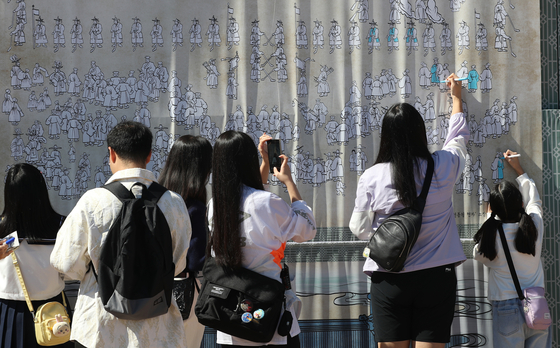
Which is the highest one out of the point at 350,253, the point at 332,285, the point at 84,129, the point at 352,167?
the point at 84,129

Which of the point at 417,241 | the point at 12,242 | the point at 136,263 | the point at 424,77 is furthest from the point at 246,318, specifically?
the point at 424,77

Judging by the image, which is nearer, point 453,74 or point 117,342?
point 117,342

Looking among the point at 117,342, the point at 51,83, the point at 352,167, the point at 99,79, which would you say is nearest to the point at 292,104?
the point at 352,167

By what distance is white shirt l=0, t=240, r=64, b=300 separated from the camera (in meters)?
2.82

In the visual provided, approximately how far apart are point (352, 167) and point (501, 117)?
4.08 feet

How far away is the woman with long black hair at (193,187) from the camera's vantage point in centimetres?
282

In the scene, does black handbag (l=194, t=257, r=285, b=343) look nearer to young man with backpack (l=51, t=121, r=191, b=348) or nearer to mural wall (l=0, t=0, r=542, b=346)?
young man with backpack (l=51, t=121, r=191, b=348)

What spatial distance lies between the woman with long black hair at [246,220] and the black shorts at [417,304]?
567mm

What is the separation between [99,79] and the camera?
153 inches

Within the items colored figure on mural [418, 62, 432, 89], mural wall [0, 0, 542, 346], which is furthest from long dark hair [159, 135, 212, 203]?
colored figure on mural [418, 62, 432, 89]

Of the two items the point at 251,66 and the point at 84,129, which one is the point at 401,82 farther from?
A: the point at 84,129

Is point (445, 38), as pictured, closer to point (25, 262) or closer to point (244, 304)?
point (244, 304)

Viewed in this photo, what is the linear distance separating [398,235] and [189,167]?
1.25 m

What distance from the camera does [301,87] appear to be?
3.94 meters
